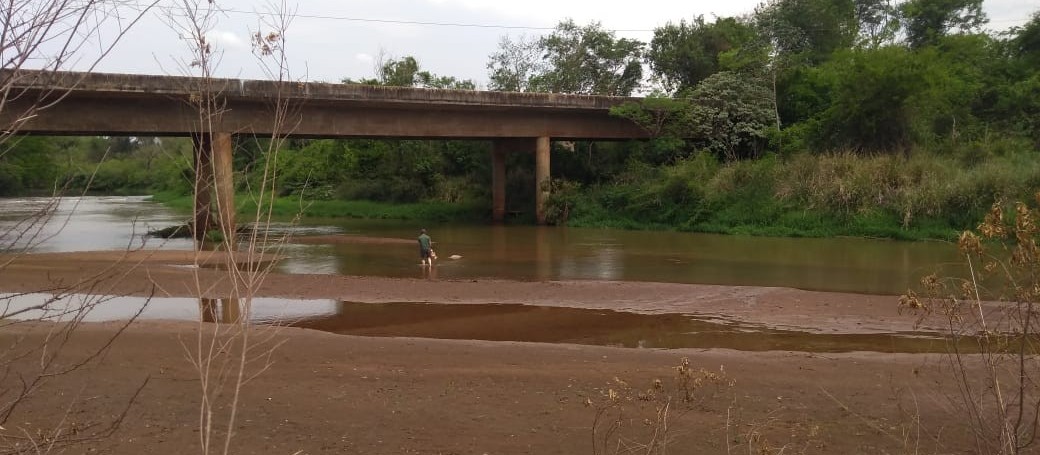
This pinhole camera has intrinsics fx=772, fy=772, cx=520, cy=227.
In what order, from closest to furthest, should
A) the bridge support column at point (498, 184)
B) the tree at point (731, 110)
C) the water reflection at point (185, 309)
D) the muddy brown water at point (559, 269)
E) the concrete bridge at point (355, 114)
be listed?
the muddy brown water at point (559, 269), the water reflection at point (185, 309), the concrete bridge at point (355, 114), the tree at point (731, 110), the bridge support column at point (498, 184)

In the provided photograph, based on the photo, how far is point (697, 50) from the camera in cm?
4003

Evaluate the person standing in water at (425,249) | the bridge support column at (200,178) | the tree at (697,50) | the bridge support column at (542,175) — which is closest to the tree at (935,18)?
the tree at (697,50)

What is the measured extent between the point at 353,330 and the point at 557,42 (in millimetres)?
41204

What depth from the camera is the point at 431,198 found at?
4475 cm

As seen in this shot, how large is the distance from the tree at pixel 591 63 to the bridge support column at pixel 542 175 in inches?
625

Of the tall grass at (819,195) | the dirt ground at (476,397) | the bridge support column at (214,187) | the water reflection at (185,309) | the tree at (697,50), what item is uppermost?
the tree at (697,50)

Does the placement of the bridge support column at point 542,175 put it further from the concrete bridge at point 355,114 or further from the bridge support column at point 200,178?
the bridge support column at point 200,178

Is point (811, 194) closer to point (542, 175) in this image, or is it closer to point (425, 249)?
point (542, 175)

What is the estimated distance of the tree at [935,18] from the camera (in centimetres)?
4312

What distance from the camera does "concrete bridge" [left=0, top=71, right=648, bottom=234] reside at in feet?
79.0

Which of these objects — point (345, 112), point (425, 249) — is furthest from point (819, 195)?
point (345, 112)

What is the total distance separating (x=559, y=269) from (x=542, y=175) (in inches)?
603

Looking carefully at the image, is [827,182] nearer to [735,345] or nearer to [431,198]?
[735,345]

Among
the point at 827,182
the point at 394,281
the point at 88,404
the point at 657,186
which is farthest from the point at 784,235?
the point at 88,404
